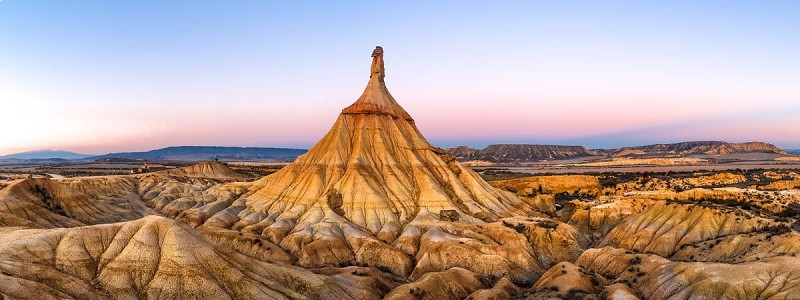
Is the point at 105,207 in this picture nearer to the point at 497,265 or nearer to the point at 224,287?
the point at 224,287

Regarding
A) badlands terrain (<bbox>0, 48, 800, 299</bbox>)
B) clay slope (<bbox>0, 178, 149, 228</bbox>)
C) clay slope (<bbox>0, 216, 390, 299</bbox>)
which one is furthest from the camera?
clay slope (<bbox>0, 178, 149, 228</bbox>)

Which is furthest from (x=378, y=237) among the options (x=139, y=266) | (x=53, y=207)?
(x=53, y=207)

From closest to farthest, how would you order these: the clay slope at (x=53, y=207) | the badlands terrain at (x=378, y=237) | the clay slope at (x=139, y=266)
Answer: the clay slope at (x=139, y=266)
the badlands terrain at (x=378, y=237)
the clay slope at (x=53, y=207)

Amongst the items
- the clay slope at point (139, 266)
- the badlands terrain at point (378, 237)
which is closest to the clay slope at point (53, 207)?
the badlands terrain at point (378, 237)

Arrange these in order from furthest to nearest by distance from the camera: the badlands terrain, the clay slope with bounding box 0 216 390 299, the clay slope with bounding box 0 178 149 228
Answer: the clay slope with bounding box 0 178 149 228
the badlands terrain
the clay slope with bounding box 0 216 390 299

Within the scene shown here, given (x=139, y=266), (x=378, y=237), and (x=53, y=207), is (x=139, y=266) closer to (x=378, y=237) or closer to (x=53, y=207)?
(x=378, y=237)

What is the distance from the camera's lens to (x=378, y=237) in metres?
69.0

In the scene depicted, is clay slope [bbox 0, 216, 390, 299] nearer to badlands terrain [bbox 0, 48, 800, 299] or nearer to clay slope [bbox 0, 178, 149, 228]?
badlands terrain [bbox 0, 48, 800, 299]

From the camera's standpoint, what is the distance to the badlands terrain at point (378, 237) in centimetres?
3647

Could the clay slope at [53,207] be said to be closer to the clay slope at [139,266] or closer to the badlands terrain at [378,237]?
the badlands terrain at [378,237]

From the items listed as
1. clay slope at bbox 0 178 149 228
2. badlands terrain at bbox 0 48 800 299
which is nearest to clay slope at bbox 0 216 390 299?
badlands terrain at bbox 0 48 800 299

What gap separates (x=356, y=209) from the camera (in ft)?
252

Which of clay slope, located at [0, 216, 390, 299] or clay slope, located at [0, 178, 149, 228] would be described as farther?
clay slope, located at [0, 178, 149, 228]

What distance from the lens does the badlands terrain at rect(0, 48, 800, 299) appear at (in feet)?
120
